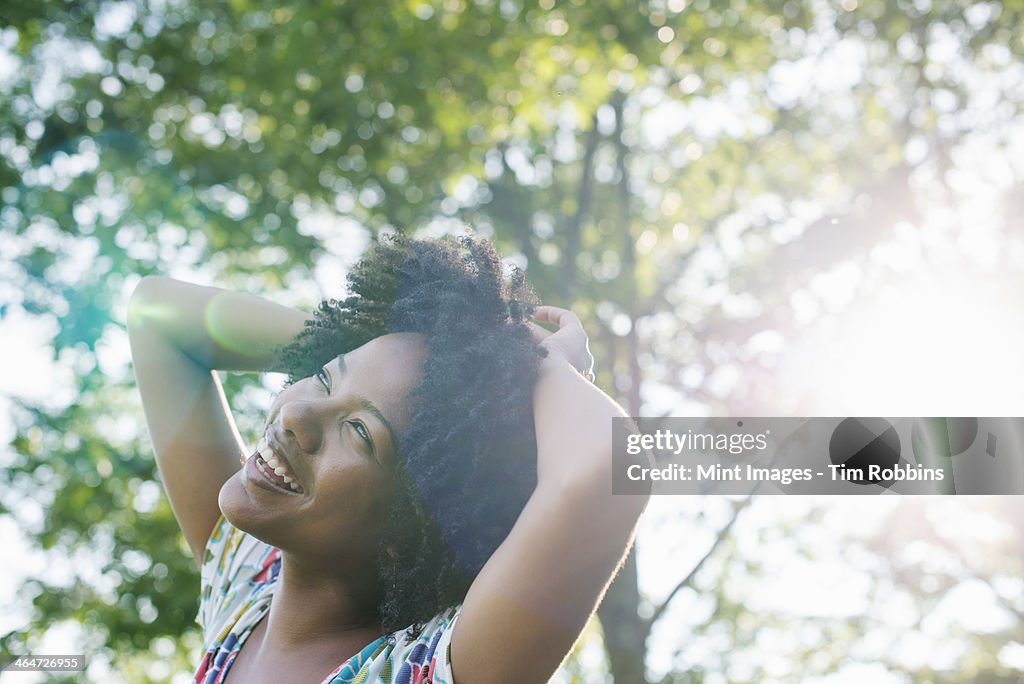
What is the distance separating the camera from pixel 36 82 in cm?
784

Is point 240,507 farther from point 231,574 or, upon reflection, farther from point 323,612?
point 231,574

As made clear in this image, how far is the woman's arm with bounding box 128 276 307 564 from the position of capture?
2.52 metres

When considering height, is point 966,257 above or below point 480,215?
below

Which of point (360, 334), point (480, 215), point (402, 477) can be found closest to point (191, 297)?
point (360, 334)

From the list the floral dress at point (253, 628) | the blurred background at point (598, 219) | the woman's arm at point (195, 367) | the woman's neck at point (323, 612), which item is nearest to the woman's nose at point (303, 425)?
the woman's neck at point (323, 612)

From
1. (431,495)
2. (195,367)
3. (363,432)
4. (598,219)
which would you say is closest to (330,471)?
(363,432)

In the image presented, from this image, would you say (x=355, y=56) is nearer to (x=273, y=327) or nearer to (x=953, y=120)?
(x=273, y=327)

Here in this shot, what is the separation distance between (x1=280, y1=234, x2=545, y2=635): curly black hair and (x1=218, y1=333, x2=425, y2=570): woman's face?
38mm

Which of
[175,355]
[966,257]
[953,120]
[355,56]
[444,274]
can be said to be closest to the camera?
[444,274]

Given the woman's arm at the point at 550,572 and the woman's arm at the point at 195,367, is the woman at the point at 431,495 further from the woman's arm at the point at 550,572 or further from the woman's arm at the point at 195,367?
the woman's arm at the point at 195,367

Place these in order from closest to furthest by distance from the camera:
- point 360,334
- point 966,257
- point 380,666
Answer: point 380,666 < point 360,334 < point 966,257

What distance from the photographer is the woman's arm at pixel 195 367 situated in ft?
8.27

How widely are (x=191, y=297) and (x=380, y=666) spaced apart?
1.37 m

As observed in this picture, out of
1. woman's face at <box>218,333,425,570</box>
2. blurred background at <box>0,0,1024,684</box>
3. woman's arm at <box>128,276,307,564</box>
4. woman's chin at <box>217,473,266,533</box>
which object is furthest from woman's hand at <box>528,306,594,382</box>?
blurred background at <box>0,0,1024,684</box>
